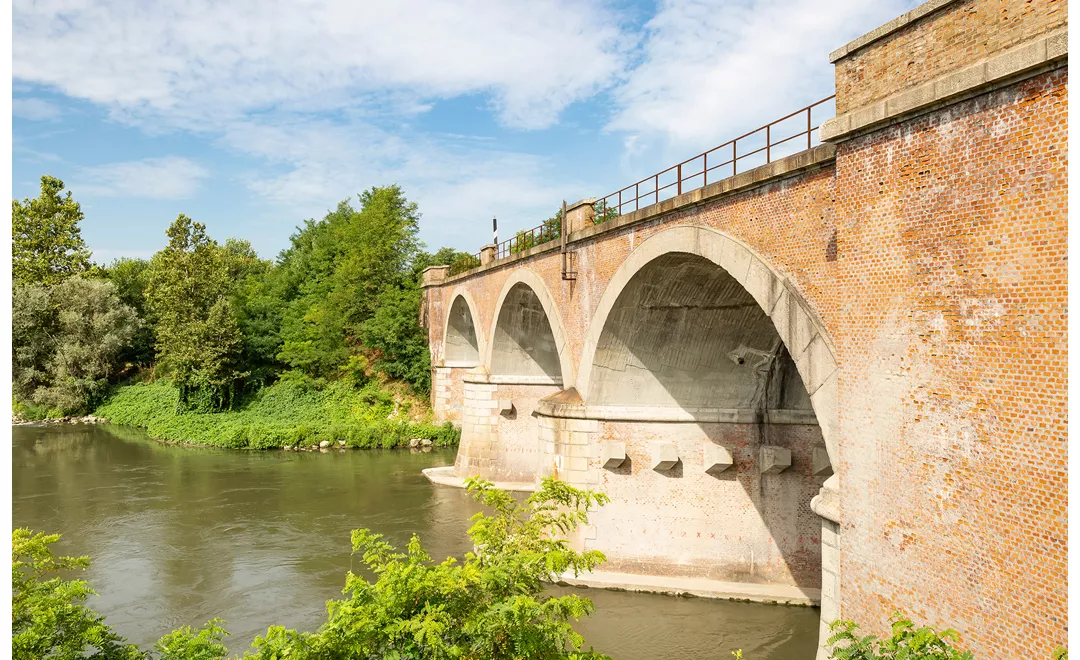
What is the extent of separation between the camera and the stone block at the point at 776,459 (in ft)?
46.6

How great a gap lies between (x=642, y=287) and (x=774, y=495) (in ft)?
15.4

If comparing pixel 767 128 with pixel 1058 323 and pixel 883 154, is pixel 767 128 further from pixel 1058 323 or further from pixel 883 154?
pixel 1058 323

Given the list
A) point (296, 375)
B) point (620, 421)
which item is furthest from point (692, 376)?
point (296, 375)

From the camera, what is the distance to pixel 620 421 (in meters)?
15.6

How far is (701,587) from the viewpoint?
47.0 feet

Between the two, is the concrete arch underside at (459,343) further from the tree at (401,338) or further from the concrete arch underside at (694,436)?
the concrete arch underside at (694,436)

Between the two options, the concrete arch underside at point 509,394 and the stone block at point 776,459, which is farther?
the concrete arch underside at point 509,394

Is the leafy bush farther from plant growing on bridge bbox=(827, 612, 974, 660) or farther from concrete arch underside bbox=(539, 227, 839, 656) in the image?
concrete arch underside bbox=(539, 227, 839, 656)

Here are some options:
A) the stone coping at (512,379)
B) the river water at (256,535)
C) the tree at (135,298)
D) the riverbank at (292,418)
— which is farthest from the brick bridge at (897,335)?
the tree at (135,298)

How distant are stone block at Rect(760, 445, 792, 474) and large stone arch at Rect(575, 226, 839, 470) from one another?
335 cm

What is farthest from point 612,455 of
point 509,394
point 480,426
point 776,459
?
point 480,426

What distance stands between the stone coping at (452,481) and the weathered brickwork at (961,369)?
52.1 feet

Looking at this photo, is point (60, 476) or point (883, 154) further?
point (60, 476)

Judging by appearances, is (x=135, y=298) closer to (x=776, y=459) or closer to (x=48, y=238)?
(x=48, y=238)
